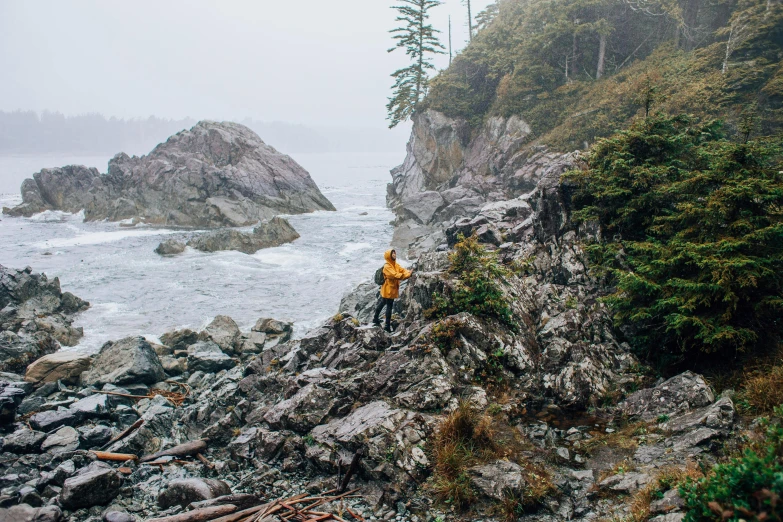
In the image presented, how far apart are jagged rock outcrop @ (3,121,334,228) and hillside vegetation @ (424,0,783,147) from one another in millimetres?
22306

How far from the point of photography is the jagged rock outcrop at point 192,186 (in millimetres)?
50281

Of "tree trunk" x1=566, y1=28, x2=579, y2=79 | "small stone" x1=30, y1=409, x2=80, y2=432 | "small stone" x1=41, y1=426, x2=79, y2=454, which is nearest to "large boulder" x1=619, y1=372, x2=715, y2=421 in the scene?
"small stone" x1=41, y1=426, x2=79, y2=454

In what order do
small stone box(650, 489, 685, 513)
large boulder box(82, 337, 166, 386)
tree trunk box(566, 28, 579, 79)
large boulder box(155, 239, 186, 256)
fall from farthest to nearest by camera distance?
tree trunk box(566, 28, 579, 79) → large boulder box(155, 239, 186, 256) → large boulder box(82, 337, 166, 386) → small stone box(650, 489, 685, 513)

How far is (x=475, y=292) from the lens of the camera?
33.6ft

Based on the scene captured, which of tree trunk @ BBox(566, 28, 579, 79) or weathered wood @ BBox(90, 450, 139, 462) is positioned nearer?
weathered wood @ BBox(90, 450, 139, 462)

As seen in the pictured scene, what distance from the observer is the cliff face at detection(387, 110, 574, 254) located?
114ft

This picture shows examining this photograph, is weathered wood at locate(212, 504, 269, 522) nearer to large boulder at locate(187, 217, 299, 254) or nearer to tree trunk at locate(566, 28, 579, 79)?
large boulder at locate(187, 217, 299, 254)

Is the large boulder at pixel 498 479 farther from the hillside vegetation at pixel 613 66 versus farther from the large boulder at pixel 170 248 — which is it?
the large boulder at pixel 170 248

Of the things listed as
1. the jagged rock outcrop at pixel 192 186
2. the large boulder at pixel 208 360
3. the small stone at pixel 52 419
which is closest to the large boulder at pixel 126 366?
the large boulder at pixel 208 360

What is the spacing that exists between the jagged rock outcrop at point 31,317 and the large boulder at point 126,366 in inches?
137

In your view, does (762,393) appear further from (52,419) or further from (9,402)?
(9,402)

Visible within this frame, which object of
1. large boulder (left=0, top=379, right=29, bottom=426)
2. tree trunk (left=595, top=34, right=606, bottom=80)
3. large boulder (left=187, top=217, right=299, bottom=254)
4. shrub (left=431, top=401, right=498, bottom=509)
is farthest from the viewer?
large boulder (left=187, top=217, right=299, bottom=254)

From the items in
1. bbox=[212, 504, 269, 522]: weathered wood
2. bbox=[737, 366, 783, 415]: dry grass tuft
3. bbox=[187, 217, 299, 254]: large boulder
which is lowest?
bbox=[212, 504, 269, 522]: weathered wood

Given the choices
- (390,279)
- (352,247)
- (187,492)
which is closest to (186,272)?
(352,247)
